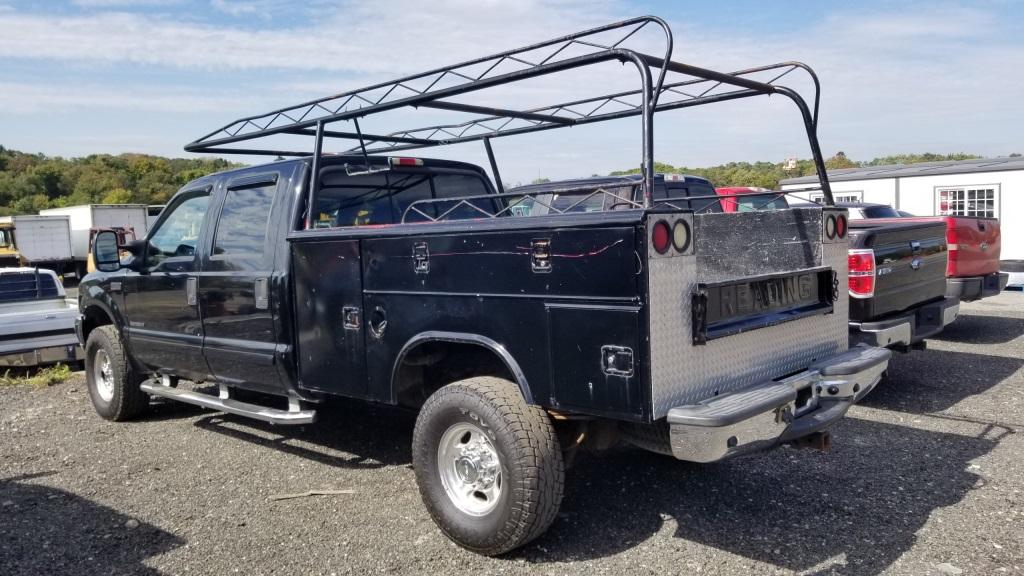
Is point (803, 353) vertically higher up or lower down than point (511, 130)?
lower down

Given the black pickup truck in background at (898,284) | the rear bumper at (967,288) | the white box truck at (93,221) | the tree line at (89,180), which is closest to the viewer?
the black pickup truck in background at (898,284)

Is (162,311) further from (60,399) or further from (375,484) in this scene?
(60,399)

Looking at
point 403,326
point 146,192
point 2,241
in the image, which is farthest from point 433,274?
point 146,192

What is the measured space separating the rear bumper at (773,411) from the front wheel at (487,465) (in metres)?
0.62

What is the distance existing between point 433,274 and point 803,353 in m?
2.03

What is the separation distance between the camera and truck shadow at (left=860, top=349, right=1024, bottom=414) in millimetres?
6676

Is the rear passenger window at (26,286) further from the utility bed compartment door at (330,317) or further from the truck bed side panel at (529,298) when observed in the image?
the truck bed side panel at (529,298)

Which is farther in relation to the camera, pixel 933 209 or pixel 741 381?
pixel 933 209

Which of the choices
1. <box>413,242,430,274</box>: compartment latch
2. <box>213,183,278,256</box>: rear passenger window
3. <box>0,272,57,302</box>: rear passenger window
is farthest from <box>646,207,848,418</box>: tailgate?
<box>0,272,57,302</box>: rear passenger window

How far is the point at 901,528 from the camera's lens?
13.4 feet

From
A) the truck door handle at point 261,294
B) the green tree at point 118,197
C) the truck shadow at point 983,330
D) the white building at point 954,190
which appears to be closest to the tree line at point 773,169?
the white building at point 954,190

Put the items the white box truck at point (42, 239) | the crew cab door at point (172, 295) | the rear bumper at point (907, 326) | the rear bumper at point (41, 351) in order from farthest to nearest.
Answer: the white box truck at point (42, 239), the rear bumper at point (41, 351), the rear bumper at point (907, 326), the crew cab door at point (172, 295)

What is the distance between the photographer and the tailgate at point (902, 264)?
20.1 feet

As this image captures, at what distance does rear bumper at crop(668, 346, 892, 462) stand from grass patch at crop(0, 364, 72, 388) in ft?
25.2
